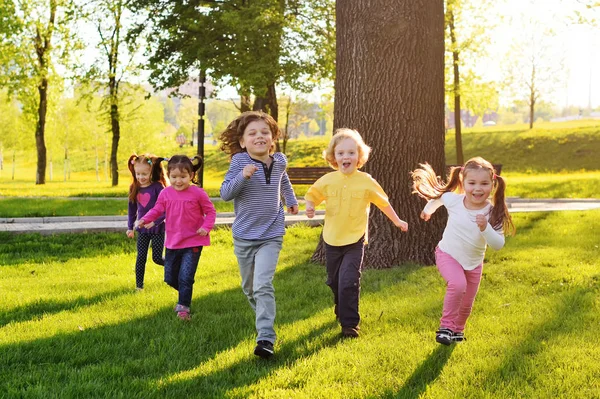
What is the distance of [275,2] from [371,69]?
49.6 feet

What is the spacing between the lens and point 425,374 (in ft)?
13.2

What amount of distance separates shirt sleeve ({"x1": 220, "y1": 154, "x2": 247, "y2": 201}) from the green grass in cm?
115

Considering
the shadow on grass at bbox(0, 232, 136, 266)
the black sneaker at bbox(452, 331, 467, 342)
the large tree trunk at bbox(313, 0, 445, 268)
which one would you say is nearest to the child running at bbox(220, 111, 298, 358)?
the black sneaker at bbox(452, 331, 467, 342)

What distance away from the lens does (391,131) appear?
7.43m

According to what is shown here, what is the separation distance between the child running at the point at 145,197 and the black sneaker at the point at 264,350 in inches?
112

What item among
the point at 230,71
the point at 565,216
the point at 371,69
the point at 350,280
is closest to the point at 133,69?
the point at 230,71

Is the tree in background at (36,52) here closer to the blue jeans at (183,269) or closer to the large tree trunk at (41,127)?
the large tree trunk at (41,127)

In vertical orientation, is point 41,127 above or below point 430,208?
above

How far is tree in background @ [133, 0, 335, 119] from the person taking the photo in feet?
68.6

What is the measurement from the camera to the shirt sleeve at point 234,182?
464cm

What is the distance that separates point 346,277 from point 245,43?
1709 cm

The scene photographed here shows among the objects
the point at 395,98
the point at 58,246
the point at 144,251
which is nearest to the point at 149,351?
the point at 144,251

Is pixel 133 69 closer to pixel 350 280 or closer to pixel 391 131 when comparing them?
pixel 391 131

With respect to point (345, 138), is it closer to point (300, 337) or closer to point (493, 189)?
point (493, 189)
